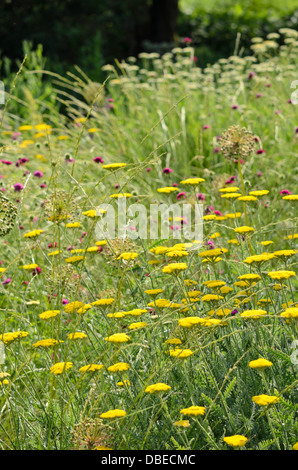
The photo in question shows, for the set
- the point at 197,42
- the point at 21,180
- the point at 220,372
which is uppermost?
the point at 197,42

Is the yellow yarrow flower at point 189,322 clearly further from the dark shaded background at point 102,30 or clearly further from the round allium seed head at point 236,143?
the dark shaded background at point 102,30

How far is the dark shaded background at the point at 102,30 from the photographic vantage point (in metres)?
10.3

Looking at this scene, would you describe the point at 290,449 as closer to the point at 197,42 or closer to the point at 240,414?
the point at 240,414

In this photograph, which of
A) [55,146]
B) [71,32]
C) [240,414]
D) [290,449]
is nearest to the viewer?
[290,449]

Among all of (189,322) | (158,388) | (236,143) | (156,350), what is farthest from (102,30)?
(158,388)

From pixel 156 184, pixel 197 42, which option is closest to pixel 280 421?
pixel 156 184

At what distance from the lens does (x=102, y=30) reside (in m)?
11.6

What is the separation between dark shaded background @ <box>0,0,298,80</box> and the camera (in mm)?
10273

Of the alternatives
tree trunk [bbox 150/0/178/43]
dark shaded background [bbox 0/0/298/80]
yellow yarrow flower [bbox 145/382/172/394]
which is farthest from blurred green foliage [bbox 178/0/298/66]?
yellow yarrow flower [bbox 145/382/172/394]

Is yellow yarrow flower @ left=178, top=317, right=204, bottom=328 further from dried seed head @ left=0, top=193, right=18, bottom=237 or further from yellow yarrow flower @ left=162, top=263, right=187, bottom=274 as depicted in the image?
dried seed head @ left=0, top=193, right=18, bottom=237

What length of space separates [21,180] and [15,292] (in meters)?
0.66

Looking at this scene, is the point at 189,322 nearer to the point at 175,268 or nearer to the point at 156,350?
the point at 175,268

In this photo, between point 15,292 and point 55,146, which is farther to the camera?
point 55,146

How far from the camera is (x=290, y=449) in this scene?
176cm
